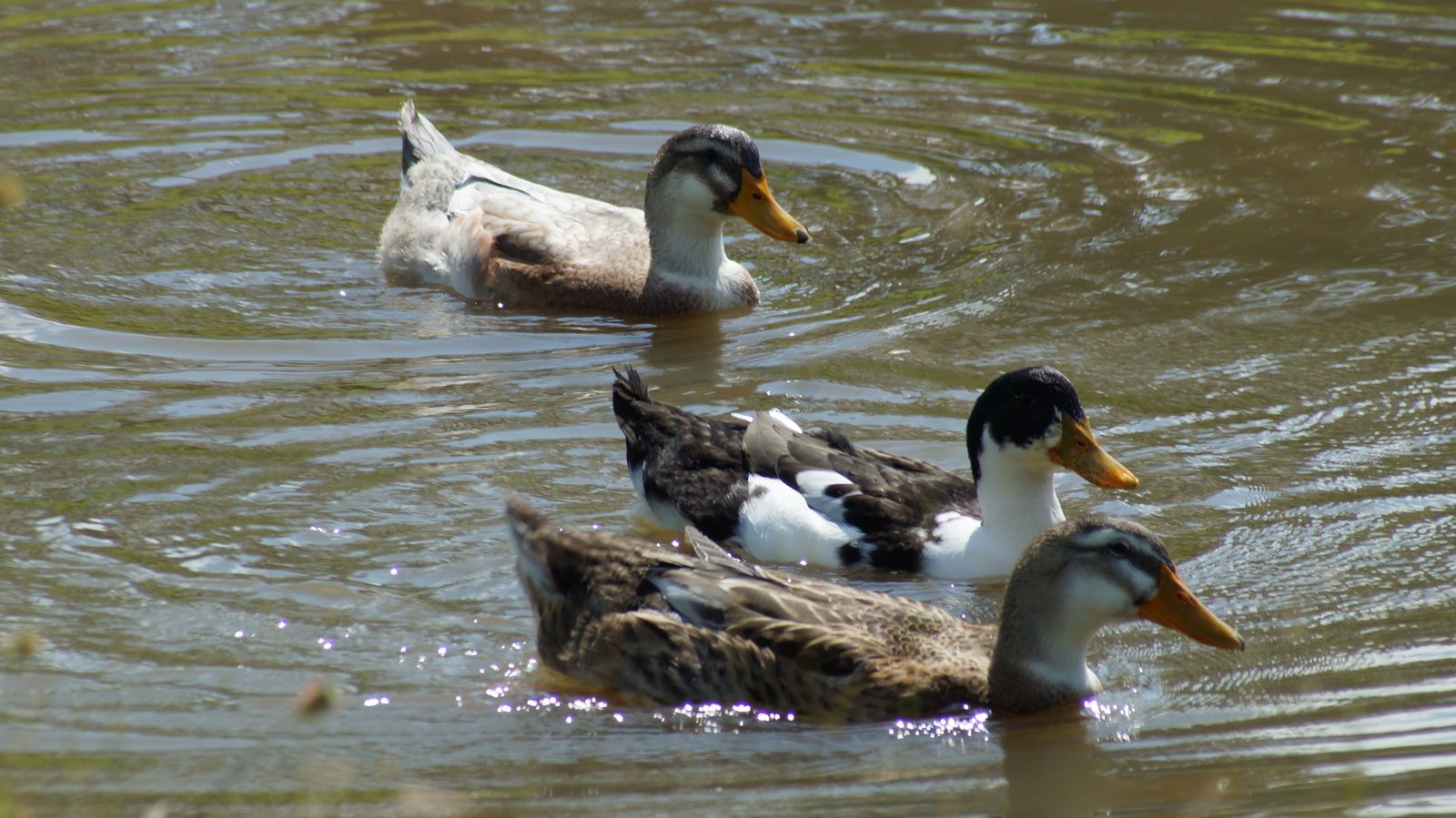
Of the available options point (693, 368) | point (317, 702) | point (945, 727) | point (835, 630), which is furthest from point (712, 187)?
point (317, 702)

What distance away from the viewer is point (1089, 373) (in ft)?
25.7

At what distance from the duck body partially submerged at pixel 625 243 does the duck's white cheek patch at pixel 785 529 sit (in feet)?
10.9

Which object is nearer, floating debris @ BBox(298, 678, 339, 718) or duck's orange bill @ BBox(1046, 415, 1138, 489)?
floating debris @ BBox(298, 678, 339, 718)

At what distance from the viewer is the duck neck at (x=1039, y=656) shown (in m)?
5.05

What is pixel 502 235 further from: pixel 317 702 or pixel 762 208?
pixel 317 702

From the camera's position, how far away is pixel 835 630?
205 inches

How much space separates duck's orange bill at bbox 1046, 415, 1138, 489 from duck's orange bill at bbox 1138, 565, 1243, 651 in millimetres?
980

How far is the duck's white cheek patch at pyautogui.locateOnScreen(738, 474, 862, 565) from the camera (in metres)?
6.24

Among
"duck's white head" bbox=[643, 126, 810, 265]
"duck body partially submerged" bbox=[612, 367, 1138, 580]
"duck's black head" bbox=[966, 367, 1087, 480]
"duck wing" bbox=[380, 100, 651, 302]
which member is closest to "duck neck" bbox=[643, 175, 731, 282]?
"duck's white head" bbox=[643, 126, 810, 265]

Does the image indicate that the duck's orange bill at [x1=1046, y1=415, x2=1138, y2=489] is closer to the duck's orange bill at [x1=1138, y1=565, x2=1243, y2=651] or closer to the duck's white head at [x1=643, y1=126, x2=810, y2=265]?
the duck's orange bill at [x1=1138, y1=565, x2=1243, y2=651]

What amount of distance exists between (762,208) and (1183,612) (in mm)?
5127

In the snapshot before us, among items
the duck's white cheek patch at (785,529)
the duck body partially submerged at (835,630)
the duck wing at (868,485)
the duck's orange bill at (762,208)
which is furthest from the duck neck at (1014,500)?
the duck's orange bill at (762,208)

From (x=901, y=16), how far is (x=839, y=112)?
2.61m

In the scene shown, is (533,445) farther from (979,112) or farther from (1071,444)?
(979,112)
